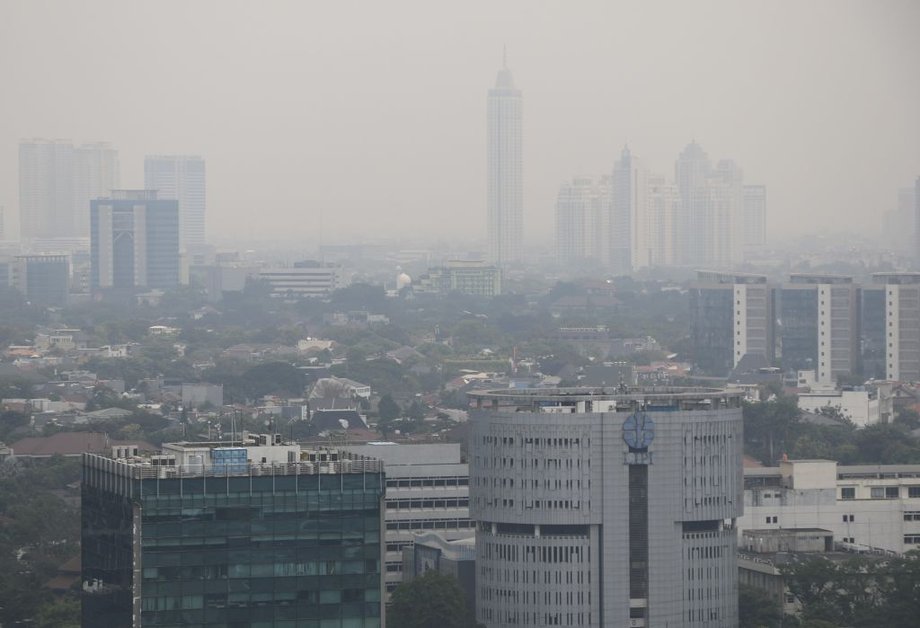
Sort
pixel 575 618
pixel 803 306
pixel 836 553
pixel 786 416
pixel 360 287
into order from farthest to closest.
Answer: pixel 360 287 < pixel 803 306 < pixel 786 416 < pixel 836 553 < pixel 575 618

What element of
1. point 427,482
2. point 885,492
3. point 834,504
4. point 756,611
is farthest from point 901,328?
point 756,611

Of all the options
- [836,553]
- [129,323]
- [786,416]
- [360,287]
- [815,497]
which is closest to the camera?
[836,553]

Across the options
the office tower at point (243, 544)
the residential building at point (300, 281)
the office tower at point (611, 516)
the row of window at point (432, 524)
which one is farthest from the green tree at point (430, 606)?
the residential building at point (300, 281)

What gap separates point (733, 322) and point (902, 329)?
357 inches

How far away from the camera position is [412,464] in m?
55.4

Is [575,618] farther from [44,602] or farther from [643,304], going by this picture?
[643,304]

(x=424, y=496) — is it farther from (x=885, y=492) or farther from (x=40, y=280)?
(x=40, y=280)

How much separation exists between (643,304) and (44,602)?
140651mm

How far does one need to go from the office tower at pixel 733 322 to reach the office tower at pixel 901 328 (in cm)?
534

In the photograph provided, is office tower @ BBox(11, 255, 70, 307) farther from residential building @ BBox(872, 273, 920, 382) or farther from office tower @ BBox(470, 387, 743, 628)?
office tower @ BBox(470, 387, 743, 628)

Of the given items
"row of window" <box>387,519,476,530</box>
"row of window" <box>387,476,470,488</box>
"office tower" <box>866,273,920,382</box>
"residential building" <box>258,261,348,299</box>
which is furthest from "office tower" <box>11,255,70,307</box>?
"row of window" <box>387,519,476,530</box>

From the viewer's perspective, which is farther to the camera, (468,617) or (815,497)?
(815,497)

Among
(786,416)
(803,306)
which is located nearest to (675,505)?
(786,416)

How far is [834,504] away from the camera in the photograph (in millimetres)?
57844
